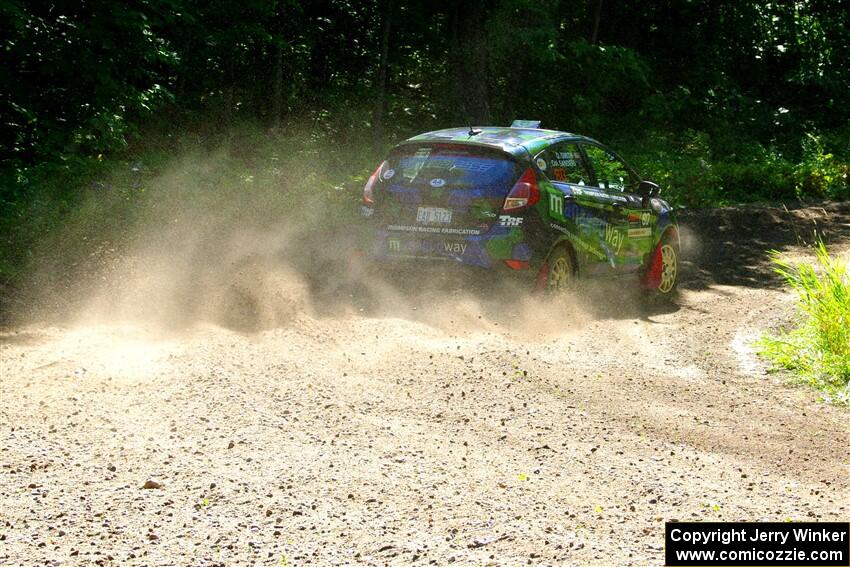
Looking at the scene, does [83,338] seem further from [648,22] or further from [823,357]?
[648,22]

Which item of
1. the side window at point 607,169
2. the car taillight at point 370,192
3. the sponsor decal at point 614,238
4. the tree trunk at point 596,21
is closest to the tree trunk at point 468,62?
the tree trunk at point 596,21

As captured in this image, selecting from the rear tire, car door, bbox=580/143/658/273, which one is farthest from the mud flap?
the rear tire

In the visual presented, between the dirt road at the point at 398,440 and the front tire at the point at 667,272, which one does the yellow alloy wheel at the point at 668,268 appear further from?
the dirt road at the point at 398,440

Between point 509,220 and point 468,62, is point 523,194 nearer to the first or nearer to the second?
point 509,220

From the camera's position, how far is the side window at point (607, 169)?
36.6 ft

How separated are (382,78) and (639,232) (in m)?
10.1

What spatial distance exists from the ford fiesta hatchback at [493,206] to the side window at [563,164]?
1cm

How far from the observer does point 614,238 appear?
11.2 meters

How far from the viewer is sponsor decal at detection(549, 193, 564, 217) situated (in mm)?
9992

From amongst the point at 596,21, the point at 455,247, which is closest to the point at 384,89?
the point at 596,21

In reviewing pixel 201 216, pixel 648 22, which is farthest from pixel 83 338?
pixel 648 22

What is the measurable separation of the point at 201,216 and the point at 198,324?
12.6ft

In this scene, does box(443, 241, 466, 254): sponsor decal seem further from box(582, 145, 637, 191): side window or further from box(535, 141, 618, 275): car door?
box(582, 145, 637, 191): side window

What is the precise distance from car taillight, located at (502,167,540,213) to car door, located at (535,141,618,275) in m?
0.17
